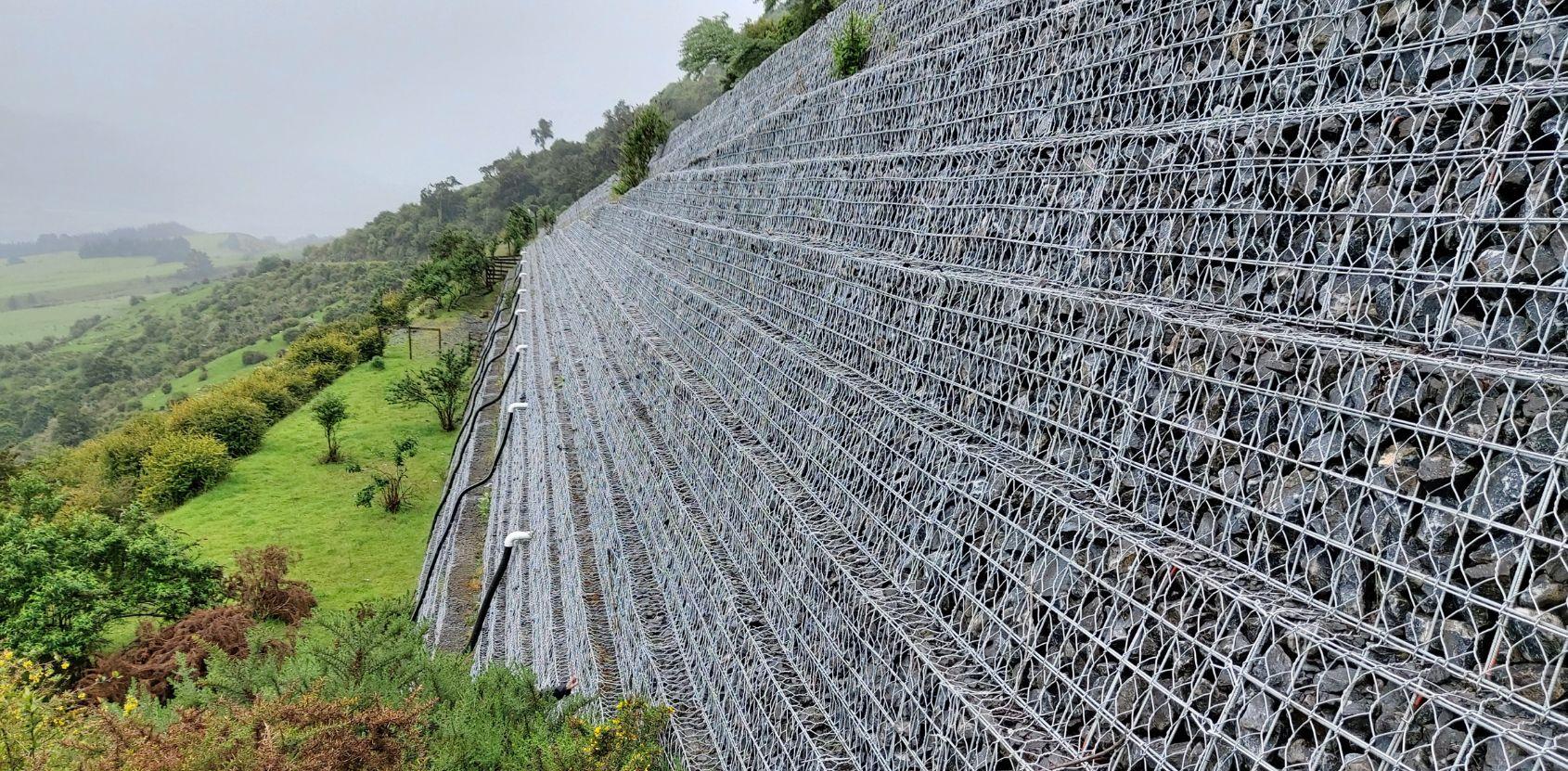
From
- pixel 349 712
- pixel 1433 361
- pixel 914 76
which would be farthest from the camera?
pixel 914 76

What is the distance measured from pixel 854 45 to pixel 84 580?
11.1 meters

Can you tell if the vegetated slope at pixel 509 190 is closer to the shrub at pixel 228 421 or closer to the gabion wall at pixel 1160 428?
the shrub at pixel 228 421

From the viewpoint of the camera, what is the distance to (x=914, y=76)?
5039mm

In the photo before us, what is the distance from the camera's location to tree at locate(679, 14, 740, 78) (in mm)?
15305

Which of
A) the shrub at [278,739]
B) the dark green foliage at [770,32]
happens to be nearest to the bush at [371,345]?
the dark green foliage at [770,32]

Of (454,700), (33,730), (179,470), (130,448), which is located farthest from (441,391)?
(454,700)

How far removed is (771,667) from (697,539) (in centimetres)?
132

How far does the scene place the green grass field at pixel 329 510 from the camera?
11.7 metres

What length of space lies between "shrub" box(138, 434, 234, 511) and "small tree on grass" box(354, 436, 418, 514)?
3.43m

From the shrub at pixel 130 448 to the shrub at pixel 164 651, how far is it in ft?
33.8

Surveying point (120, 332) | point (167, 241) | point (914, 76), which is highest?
point (167, 241)

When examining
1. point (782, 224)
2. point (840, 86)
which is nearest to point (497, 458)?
point (782, 224)

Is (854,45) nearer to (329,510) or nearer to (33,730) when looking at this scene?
(33,730)

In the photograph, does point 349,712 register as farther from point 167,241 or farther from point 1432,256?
point 167,241
